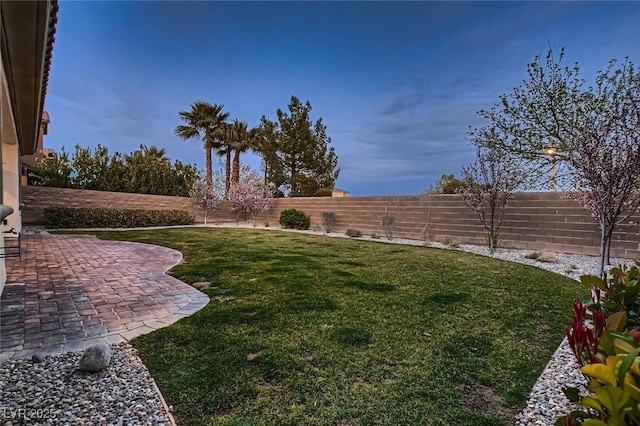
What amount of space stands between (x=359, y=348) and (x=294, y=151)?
24970 mm

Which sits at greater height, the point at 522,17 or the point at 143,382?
the point at 522,17

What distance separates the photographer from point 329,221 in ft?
54.7

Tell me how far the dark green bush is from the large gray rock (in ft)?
51.2

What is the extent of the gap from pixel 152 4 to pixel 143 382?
12.2 m

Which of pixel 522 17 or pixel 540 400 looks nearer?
pixel 540 400

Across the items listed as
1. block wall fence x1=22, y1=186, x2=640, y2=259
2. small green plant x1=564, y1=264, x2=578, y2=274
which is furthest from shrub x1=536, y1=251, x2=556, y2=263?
block wall fence x1=22, y1=186, x2=640, y2=259

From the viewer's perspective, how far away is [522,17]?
34.1 ft

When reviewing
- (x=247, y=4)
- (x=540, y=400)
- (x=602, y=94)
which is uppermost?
(x=247, y=4)

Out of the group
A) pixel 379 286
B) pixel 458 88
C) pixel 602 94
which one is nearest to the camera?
pixel 379 286

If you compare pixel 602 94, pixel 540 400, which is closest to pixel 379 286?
pixel 540 400

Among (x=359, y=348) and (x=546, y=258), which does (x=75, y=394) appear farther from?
(x=546, y=258)

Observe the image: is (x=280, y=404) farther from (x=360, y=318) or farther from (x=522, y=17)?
(x=522, y=17)

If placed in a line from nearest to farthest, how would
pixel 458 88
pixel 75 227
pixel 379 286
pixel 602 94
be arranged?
1. pixel 379 286
2. pixel 602 94
3. pixel 75 227
4. pixel 458 88

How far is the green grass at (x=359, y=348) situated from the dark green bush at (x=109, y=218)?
12942mm
